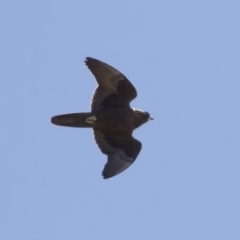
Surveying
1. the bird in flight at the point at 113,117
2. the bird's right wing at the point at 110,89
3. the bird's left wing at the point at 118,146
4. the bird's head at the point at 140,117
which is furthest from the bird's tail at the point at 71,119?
the bird's head at the point at 140,117

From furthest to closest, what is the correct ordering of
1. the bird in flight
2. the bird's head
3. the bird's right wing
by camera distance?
the bird's head, the bird's right wing, the bird in flight

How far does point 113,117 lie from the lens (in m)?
15.7

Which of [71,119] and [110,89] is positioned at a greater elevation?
[110,89]

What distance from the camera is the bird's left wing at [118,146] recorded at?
1577 cm

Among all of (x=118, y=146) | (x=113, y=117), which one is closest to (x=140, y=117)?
(x=113, y=117)

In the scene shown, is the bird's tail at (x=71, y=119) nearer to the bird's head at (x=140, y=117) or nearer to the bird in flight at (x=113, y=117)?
the bird in flight at (x=113, y=117)

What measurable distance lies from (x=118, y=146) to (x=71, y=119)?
4.35ft

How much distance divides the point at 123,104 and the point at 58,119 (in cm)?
153

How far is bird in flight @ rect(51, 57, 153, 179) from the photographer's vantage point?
15578mm

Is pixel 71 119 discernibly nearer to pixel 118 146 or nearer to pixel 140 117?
pixel 118 146

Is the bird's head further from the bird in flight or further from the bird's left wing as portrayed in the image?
the bird's left wing

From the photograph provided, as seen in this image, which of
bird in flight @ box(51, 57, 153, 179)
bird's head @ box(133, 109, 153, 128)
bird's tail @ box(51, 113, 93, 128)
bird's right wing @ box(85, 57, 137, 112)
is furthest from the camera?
bird's head @ box(133, 109, 153, 128)

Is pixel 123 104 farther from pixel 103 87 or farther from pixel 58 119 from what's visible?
pixel 58 119

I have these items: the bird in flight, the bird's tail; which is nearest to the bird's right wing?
the bird in flight
